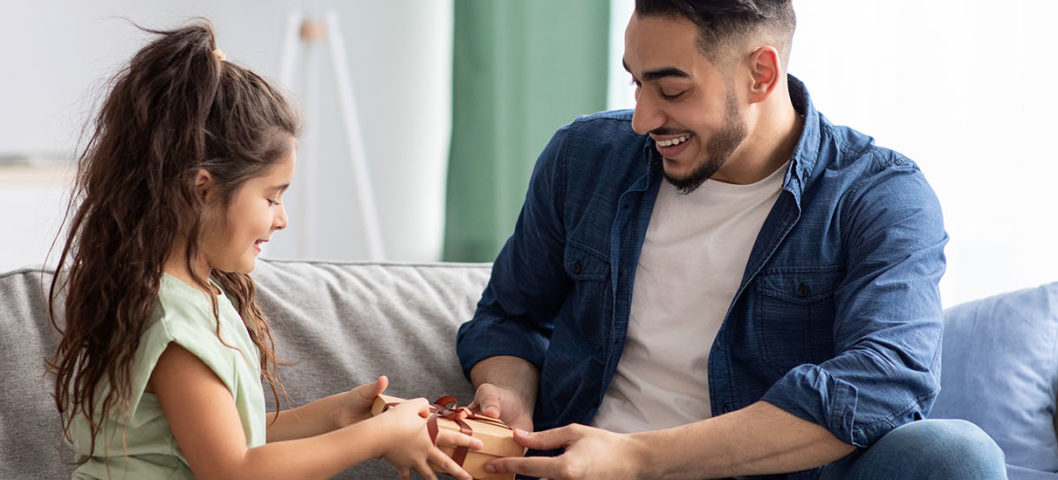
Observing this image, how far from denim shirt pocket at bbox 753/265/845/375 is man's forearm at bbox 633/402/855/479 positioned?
0.17 m

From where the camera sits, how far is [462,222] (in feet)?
10.9

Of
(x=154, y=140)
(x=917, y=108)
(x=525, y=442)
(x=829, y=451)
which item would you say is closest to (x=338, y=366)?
(x=525, y=442)

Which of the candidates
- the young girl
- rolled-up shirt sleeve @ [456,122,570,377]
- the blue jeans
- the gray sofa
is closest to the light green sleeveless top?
the young girl

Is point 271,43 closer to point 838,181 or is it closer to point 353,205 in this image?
point 353,205

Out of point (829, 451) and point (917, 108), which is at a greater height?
point (917, 108)

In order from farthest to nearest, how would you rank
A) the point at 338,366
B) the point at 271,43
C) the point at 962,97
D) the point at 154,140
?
the point at 271,43, the point at 962,97, the point at 338,366, the point at 154,140

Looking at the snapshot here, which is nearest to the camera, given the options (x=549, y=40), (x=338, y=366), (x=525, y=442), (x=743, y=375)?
(x=525, y=442)

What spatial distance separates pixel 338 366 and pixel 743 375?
0.65 m

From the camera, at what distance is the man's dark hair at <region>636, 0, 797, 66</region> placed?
5.09 feet

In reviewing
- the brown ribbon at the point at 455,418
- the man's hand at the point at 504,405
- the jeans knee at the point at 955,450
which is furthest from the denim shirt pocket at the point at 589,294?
the jeans knee at the point at 955,450

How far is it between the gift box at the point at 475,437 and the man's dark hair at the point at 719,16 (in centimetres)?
62

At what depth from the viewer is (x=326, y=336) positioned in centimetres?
179

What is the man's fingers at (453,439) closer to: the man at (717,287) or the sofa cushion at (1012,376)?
the man at (717,287)

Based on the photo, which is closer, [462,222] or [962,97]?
[962,97]
